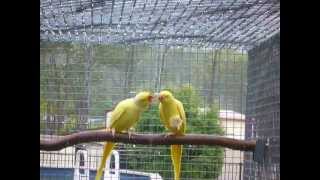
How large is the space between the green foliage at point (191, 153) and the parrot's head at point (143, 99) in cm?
4

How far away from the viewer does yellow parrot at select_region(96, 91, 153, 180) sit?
1076 millimetres

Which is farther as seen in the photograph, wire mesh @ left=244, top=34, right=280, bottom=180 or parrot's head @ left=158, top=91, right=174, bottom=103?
parrot's head @ left=158, top=91, right=174, bottom=103

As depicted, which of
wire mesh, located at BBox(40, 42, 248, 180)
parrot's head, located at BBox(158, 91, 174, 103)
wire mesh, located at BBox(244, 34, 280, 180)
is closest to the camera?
wire mesh, located at BBox(244, 34, 280, 180)

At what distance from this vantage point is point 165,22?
1.11m

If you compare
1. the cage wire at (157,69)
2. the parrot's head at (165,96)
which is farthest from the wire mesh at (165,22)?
the parrot's head at (165,96)

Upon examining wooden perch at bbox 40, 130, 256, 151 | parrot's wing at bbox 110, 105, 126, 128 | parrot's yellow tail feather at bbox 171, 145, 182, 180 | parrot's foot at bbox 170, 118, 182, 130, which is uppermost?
parrot's wing at bbox 110, 105, 126, 128

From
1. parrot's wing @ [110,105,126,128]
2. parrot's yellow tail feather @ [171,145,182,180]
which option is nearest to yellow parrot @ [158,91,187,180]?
parrot's yellow tail feather @ [171,145,182,180]

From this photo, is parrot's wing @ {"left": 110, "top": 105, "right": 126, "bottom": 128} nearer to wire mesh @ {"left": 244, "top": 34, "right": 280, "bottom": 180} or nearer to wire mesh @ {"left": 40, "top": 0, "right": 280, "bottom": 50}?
wire mesh @ {"left": 40, "top": 0, "right": 280, "bottom": 50}

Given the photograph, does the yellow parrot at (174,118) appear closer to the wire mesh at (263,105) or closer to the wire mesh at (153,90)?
the wire mesh at (153,90)

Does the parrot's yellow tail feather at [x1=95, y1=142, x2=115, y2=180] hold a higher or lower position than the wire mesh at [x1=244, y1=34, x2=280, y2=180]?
lower

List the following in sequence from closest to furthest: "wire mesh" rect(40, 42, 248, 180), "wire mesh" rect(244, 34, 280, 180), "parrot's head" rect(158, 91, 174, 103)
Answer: "wire mesh" rect(244, 34, 280, 180)
"wire mesh" rect(40, 42, 248, 180)
"parrot's head" rect(158, 91, 174, 103)

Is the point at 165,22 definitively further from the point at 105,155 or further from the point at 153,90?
the point at 105,155

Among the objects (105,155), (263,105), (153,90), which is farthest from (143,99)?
(263,105)

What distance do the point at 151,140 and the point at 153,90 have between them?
5.0 inches
